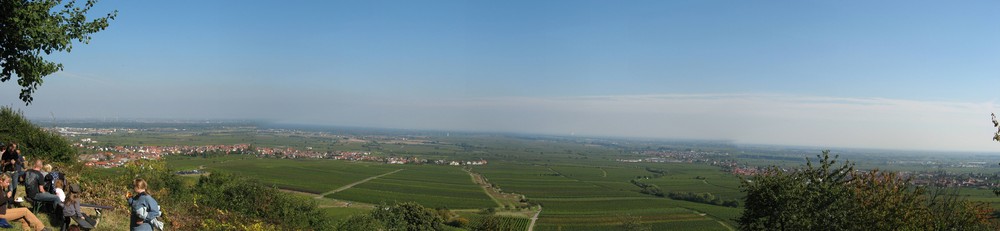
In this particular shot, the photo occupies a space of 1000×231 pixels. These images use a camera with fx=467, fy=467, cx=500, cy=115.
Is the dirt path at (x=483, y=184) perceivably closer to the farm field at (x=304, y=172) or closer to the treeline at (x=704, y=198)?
the farm field at (x=304, y=172)

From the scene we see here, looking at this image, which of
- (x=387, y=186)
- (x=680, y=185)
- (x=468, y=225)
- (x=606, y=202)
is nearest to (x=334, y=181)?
(x=387, y=186)

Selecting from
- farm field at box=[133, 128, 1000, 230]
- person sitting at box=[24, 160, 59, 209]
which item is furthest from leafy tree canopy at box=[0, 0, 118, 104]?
farm field at box=[133, 128, 1000, 230]

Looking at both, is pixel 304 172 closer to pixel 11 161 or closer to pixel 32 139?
pixel 32 139

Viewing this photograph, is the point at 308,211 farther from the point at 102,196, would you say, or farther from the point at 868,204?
the point at 868,204

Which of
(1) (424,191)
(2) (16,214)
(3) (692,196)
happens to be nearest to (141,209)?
(2) (16,214)

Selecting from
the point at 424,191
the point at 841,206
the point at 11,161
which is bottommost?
the point at 424,191

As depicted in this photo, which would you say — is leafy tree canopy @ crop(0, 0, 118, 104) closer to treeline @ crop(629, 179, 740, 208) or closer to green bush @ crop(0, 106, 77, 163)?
green bush @ crop(0, 106, 77, 163)

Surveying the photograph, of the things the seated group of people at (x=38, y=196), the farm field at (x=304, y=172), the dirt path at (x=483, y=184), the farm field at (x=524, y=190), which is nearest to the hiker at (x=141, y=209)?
the seated group of people at (x=38, y=196)

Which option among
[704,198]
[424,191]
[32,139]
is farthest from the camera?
[704,198]
